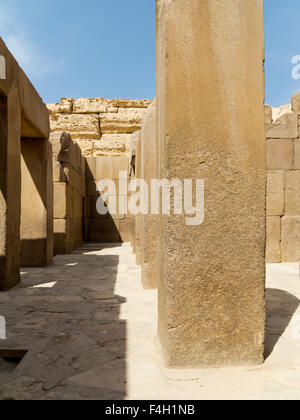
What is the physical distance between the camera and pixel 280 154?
7.26 metres

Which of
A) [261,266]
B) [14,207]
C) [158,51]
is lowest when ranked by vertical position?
[261,266]

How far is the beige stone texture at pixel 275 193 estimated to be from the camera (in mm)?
7199

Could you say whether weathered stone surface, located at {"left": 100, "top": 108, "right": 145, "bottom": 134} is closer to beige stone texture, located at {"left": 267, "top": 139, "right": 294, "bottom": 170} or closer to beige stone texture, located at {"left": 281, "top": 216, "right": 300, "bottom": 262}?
beige stone texture, located at {"left": 267, "top": 139, "right": 294, "bottom": 170}

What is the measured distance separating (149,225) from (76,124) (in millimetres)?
11955

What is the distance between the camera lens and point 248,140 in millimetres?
2311

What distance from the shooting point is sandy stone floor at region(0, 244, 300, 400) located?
195 cm

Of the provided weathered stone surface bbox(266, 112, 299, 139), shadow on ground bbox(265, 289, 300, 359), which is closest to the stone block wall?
weathered stone surface bbox(266, 112, 299, 139)

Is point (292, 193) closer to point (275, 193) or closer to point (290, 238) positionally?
point (275, 193)

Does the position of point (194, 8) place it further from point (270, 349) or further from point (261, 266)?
point (270, 349)

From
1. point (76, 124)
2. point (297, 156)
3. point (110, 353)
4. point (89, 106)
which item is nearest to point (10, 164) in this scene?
point (110, 353)

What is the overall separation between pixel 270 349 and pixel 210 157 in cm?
144

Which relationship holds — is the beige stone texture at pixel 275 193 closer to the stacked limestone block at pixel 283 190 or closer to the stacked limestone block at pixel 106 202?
the stacked limestone block at pixel 283 190

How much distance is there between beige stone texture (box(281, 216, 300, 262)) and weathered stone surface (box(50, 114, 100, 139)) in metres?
10.4
